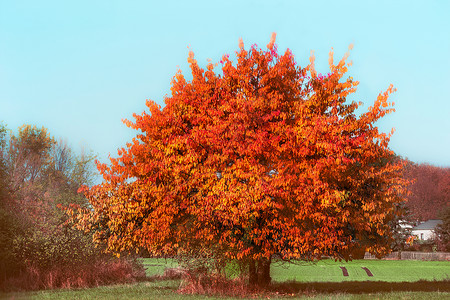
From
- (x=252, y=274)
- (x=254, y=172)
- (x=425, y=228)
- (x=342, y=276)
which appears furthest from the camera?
(x=425, y=228)

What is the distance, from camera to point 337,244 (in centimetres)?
2003

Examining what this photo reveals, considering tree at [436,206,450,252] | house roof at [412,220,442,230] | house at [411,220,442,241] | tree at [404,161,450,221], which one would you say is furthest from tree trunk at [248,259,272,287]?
house roof at [412,220,442,230]

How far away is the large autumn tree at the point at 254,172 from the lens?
19219 mm

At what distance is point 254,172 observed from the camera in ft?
62.5

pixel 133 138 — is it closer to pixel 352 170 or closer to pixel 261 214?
pixel 261 214

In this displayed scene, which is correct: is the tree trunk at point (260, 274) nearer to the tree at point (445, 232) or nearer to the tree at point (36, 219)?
the tree at point (36, 219)

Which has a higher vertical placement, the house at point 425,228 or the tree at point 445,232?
the house at point 425,228

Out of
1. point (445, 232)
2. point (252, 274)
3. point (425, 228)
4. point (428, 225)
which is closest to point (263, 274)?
point (252, 274)

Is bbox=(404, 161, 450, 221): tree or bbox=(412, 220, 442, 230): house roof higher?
bbox=(404, 161, 450, 221): tree

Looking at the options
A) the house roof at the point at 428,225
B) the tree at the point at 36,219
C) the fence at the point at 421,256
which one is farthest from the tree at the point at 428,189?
the tree at the point at 36,219

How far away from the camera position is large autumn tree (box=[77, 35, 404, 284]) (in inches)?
757

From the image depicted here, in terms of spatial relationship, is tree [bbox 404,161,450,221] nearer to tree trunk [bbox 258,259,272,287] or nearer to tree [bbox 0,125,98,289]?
tree [bbox 0,125,98,289]

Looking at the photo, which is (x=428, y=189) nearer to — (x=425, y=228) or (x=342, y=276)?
(x=425, y=228)

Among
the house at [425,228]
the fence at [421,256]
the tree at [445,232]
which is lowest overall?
the fence at [421,256]
